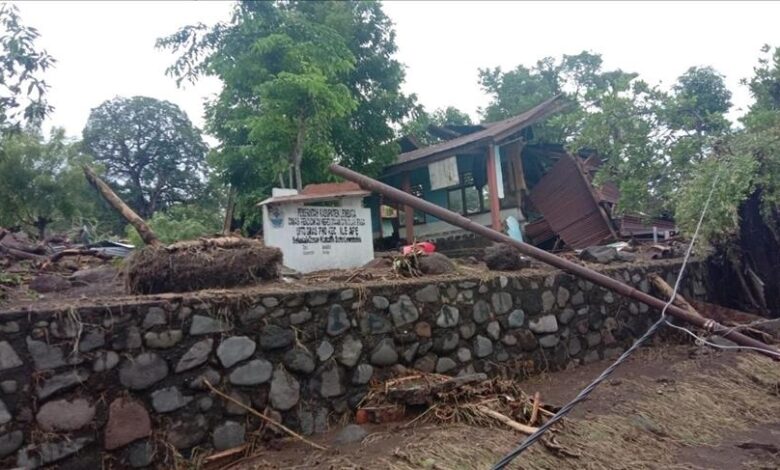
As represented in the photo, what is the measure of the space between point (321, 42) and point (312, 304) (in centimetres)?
988

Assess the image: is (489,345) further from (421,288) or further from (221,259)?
(221,259)

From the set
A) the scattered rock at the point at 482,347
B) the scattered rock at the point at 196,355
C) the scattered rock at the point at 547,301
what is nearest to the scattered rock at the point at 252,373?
the scattered rock at the point at 196,355

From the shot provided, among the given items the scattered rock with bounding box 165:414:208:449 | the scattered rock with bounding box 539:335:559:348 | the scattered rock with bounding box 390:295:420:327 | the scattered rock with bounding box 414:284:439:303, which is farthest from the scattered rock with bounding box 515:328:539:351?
the scattered rock with bounding box 165:414:208:449

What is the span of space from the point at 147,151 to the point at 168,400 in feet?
93.3

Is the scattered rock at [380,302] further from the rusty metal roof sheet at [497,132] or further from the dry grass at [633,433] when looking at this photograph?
the rusty metal roof sheet at [497,132]

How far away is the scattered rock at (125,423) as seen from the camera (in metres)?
3.82

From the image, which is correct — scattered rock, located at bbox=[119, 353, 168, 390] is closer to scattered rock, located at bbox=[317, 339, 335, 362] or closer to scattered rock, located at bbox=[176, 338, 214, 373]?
scattered rock, located at bbox=[176, 338, 214, 373]

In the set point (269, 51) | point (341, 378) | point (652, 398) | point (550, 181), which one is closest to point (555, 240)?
point (550, 181)

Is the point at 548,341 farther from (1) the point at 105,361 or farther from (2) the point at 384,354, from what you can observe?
(1) the point at 105,361

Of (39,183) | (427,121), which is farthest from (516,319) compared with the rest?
(39,183)

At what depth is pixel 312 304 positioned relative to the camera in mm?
4941

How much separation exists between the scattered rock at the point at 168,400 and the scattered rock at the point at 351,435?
3.94ft

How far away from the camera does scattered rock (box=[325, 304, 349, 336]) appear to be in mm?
5012

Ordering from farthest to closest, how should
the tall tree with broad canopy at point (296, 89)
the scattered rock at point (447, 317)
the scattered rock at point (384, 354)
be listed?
the tall tree with broad canopy at point (296, 89) → the scattered rock at point (447, 317) → the scattered rock at point (384, 354)
